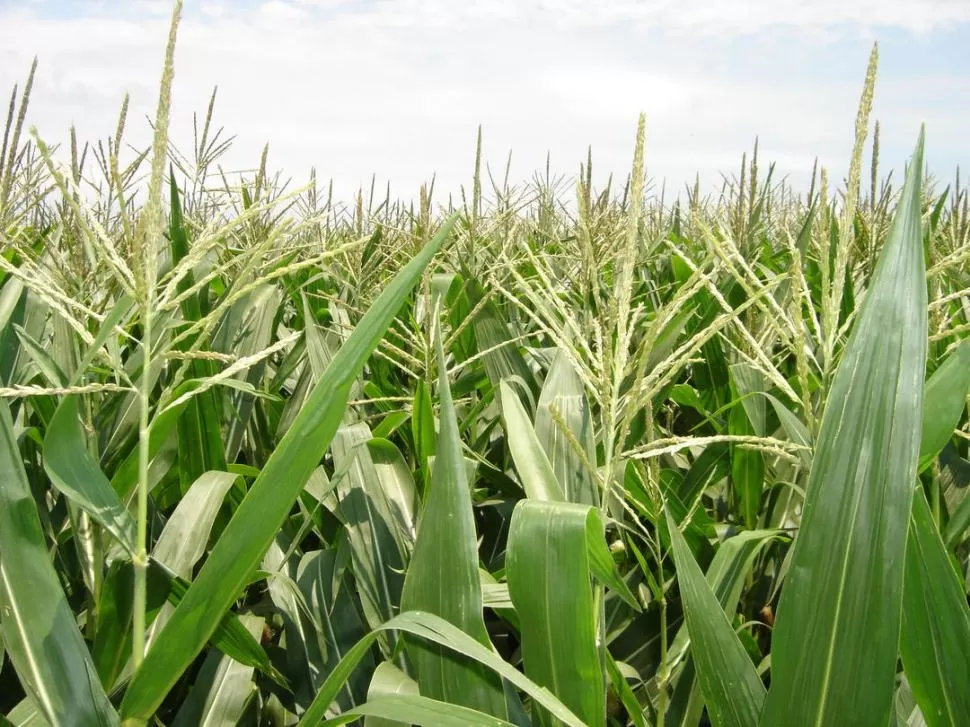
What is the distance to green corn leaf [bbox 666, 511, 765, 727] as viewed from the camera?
89 centimetres

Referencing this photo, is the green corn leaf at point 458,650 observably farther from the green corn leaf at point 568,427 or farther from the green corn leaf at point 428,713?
the green corn leaf at point 568,427

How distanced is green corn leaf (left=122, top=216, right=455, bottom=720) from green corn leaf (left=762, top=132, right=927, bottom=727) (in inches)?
18.4

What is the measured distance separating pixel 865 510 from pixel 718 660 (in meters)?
0.27

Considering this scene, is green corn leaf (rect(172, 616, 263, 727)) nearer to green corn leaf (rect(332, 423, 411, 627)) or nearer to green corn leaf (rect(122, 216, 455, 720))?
green corn leaf (rect(332, 423, 411, 627))

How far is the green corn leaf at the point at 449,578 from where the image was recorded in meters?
0.96

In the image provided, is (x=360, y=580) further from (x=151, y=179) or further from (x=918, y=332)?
(x=918, y=332)

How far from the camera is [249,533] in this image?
85cm

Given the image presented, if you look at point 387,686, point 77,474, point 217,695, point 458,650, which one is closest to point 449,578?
point 458,650

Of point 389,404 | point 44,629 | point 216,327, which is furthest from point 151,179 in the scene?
point 389,404

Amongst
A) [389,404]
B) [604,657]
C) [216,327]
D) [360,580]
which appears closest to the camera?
[604,657]

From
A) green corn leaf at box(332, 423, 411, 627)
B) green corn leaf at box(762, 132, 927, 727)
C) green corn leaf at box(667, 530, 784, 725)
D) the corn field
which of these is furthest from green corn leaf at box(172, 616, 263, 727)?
green corn leaf at box(762, 132, 927, 727)

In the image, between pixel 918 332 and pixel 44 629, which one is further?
pixel 44 629

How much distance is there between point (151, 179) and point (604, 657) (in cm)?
79

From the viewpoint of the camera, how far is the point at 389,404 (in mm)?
2121
